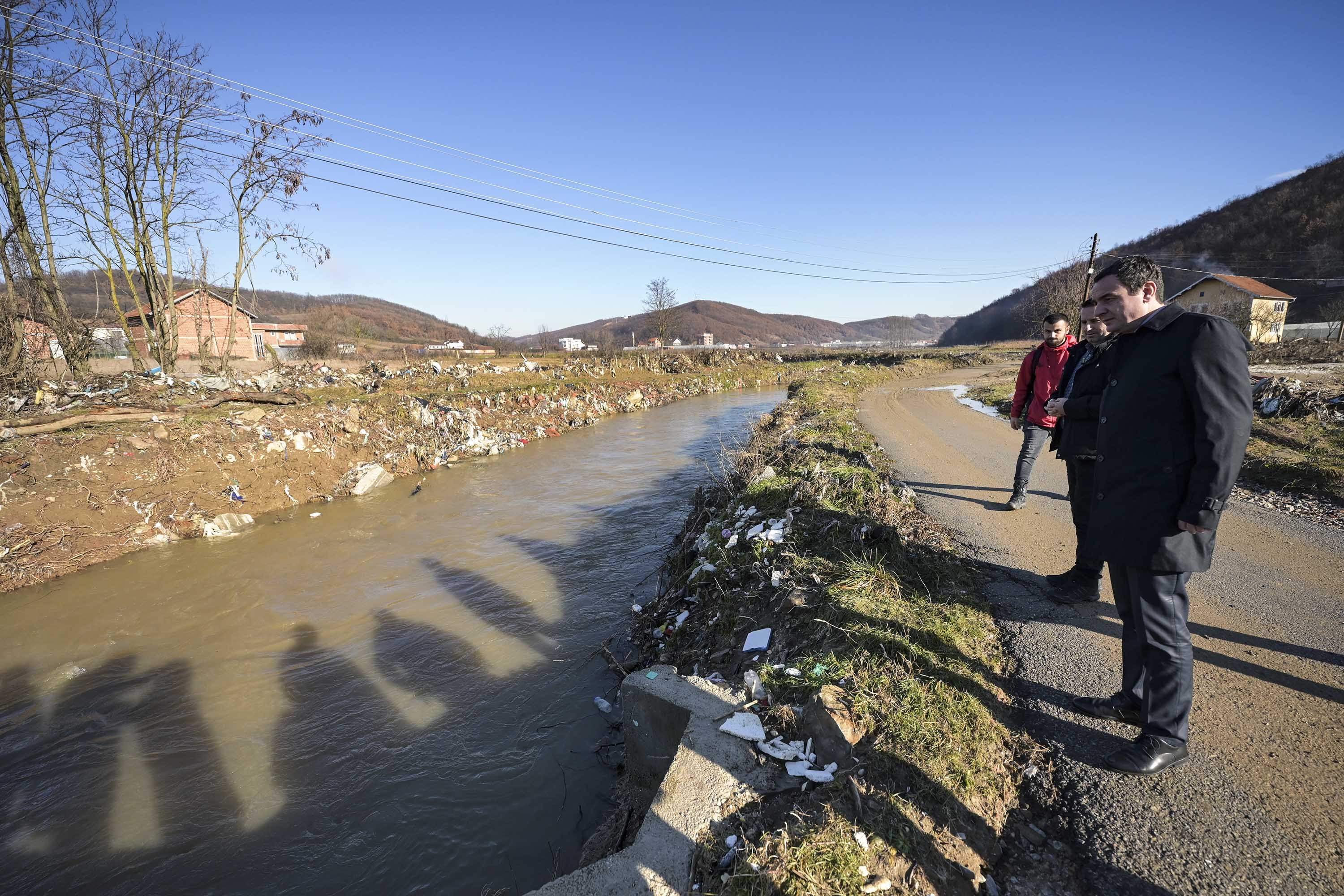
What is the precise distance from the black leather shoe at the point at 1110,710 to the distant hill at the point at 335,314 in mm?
18774

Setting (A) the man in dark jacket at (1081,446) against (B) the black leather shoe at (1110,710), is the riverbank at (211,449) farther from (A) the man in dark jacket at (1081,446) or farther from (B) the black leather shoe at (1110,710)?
(A) the man in dark jacket at (1081,446)

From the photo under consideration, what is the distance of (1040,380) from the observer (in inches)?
206

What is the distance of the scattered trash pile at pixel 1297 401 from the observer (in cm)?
766

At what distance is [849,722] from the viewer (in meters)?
2.48

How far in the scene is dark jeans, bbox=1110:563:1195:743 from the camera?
7.15ft

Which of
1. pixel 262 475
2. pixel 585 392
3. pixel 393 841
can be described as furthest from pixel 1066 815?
pixel 585 392

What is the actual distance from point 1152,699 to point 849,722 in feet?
4.16

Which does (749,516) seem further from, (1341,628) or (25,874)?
(25,874)

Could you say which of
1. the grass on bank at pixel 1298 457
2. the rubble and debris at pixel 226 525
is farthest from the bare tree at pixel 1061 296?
the rubble and debris at pixel 226 525

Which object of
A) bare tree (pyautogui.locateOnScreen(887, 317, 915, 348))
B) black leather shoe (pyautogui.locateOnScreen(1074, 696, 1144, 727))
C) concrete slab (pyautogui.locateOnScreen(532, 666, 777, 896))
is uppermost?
bare tree (pyautogui.locateOnScreen(887, 317, 915, 348))

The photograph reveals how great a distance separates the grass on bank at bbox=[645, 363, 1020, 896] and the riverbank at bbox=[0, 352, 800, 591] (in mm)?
8390

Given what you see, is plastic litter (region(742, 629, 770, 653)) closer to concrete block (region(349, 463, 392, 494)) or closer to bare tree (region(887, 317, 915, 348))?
concrete block (region(349, 463, 392, 494))

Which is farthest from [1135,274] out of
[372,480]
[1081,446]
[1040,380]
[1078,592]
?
[372,480]

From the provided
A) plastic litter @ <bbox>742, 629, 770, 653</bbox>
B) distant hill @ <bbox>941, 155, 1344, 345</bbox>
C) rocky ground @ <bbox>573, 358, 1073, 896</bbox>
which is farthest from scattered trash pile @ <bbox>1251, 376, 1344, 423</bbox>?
distant hill @ <bbox>941, 155, 1344, 345</bbox>
